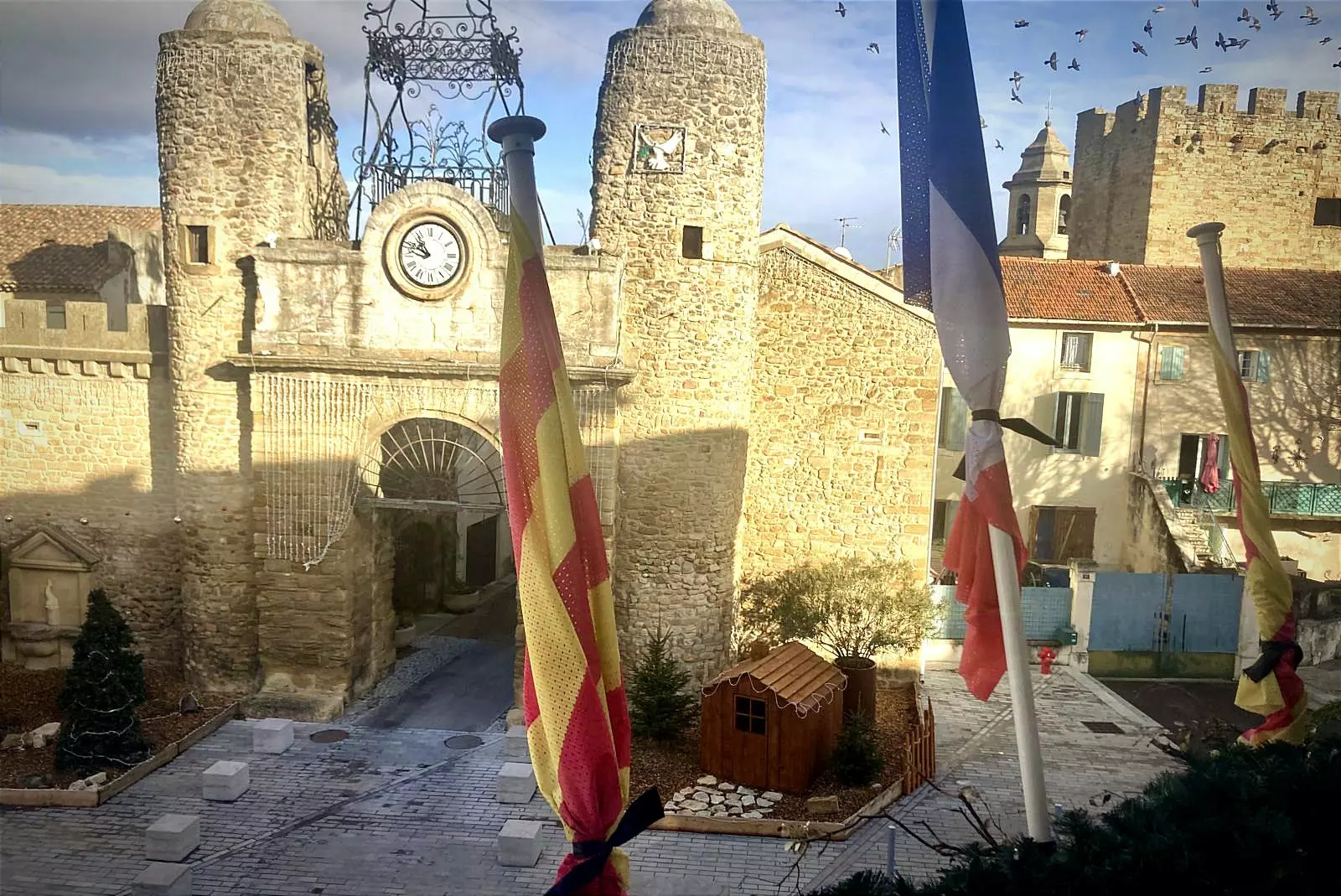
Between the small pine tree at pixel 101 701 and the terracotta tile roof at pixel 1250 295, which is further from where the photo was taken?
the terracotta tile roof at pixel 1250 295

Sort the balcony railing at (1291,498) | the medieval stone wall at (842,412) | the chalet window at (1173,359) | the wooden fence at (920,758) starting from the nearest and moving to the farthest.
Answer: the wooden fence at (920,758) < the medieval stone wall at (842,412) < the balcony railing at (1291,498) < the chalet window at (1173,359)

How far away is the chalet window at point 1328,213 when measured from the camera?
26.4m

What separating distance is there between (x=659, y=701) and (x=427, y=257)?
23.4 ft

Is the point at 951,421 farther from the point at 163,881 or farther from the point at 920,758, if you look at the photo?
the point at 163,881

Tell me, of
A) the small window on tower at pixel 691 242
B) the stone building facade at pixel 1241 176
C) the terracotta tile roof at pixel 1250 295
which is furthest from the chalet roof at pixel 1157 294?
the small window on tower at pixel 691 242

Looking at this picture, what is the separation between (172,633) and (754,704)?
10004 mm

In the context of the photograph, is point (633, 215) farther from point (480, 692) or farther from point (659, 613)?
point (480, 692)

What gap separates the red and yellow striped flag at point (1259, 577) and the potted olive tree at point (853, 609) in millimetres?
6910

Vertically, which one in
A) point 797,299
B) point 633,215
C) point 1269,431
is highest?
point 633,215

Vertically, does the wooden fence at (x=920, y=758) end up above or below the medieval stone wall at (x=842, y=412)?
below

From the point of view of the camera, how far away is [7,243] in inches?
910

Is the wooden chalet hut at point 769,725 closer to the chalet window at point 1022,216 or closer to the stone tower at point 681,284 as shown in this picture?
the stone tower at point 681,284

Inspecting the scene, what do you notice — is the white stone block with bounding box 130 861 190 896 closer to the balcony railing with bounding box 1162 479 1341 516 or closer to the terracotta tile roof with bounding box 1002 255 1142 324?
the terracotta tile roof with bounding box 1002 255 1142 324

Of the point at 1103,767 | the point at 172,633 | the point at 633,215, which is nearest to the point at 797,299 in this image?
the point at 633,215
